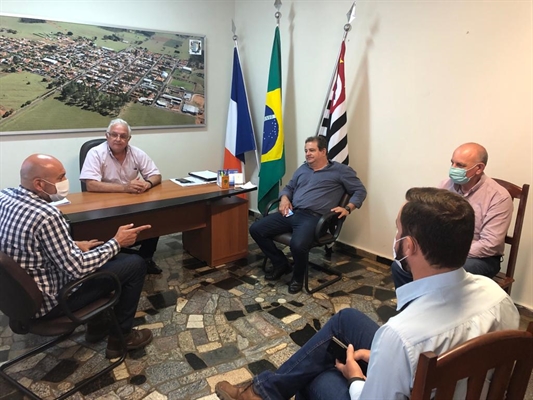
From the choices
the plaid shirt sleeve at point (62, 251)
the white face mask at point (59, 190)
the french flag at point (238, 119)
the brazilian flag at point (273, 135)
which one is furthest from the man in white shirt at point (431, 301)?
the french flag at point (238, 119)

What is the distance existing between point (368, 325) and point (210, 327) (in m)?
1.20

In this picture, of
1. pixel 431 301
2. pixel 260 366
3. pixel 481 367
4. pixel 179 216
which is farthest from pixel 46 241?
pixel 481 367

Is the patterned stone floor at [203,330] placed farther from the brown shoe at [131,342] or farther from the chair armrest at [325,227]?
the chair armrest at [325,227]

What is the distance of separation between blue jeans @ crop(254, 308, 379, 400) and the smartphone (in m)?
0.02

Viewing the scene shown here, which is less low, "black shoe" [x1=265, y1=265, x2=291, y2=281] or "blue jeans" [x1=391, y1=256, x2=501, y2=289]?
"blue jeans" [x1=391, y1=256, x2=501, y2=289]

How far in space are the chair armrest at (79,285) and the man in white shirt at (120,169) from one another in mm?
1175

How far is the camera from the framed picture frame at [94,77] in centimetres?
324

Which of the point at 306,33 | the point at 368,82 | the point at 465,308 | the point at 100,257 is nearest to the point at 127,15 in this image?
the point at 306,33

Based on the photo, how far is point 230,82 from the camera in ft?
15.0

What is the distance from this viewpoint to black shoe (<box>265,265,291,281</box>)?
3.05 meters

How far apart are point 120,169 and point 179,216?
0.64 meters

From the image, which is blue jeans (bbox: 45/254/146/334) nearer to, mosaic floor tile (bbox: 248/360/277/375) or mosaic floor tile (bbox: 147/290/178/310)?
mosaic floor tile (bbox: 147/290/178/310)

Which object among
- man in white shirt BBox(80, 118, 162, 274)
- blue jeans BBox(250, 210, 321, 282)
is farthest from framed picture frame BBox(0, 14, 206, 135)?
blue jeans BBox(250, 210, 321, 282)

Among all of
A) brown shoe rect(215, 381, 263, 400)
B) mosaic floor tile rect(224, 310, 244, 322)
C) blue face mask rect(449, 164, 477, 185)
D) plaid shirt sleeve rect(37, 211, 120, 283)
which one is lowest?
mosaic floor tile rect(224, 310, 244, 322)
